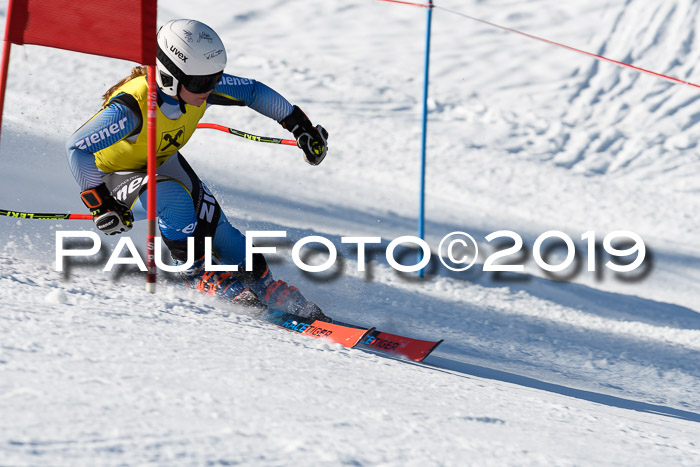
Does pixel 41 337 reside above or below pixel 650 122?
below

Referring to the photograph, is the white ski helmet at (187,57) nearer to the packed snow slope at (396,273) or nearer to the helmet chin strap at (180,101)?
the helmet chin strap at (180,101)

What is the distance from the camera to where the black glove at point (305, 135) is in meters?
3.67

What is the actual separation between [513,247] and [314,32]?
22.2ft

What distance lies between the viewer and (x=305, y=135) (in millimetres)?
3668

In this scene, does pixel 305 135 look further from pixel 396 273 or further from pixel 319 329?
pixel 396 273

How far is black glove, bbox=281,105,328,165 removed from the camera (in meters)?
3.67

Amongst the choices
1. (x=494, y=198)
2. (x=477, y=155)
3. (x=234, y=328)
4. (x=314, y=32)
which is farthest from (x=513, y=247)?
(x=314, y=32)

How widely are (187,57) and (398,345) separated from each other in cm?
141

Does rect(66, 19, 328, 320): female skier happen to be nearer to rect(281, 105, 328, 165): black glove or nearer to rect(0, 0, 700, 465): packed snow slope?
rect(281, 105, 328, 165): black glove

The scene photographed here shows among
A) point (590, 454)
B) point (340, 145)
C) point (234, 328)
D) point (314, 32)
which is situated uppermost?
point (314, 32)

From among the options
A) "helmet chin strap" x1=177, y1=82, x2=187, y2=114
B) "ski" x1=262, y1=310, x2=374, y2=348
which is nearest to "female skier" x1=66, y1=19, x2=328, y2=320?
"helmet chin strap" x1=177, y1=82, x2=187, y2=114

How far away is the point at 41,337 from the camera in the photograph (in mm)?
2068

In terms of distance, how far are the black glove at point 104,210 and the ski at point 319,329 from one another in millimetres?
688

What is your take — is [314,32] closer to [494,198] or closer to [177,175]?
[494,198]
